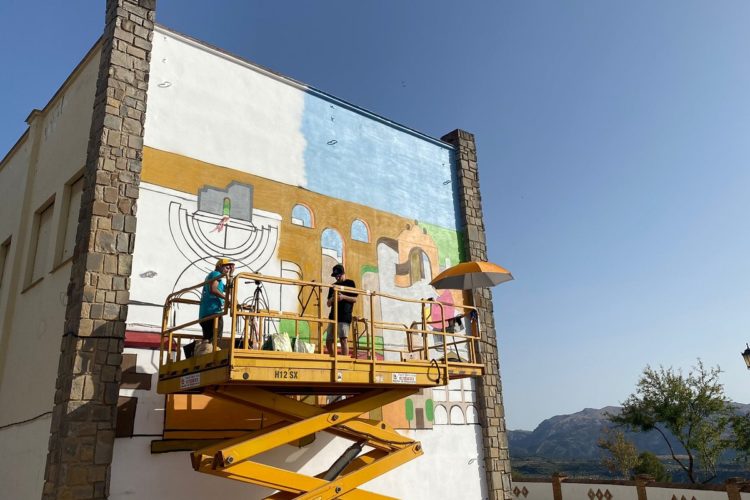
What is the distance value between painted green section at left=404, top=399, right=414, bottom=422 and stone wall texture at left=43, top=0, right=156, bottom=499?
6579 millimetres

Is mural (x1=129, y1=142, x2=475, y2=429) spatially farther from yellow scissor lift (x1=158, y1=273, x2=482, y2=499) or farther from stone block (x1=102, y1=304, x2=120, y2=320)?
yellow scissor lift (x1=158, y1=273, x2=482, y2=499)

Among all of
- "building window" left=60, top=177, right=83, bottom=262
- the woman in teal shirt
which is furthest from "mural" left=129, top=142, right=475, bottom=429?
the woman in teal shirt

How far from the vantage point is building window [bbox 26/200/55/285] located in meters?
12.2

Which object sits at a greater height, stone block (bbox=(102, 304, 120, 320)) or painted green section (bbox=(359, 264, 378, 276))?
painted green section (bbox=(359, 264, 378, 276))

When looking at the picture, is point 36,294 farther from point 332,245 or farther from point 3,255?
point 332,245

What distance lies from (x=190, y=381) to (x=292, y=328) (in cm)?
376

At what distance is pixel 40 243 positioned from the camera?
12.7 m

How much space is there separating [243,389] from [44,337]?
4980 mm

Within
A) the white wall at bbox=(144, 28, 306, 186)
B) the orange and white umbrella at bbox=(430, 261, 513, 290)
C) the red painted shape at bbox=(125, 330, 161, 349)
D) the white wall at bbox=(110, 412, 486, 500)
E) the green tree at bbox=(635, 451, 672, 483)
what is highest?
the white wall at bbox=(144, 28, 306, 186)

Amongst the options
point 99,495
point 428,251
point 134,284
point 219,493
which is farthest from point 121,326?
point 428,251

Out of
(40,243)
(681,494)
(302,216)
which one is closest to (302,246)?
(302,216)

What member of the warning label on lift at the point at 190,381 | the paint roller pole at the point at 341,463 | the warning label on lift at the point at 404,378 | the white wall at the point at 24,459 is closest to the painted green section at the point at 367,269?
the warning label on lift at the point at 404,378

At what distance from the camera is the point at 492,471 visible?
47.1 ft

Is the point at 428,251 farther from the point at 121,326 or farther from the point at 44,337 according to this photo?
the point at 44,337
